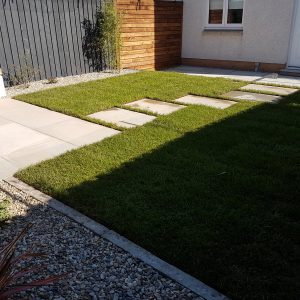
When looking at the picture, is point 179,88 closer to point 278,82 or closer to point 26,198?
point 278,82

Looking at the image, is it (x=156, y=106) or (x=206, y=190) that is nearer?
(x=206, y=190)

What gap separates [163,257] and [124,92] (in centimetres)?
540

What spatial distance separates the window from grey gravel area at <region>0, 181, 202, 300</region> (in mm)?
9795

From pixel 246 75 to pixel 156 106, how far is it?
4.54 metres

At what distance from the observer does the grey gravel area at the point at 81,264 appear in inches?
89.7

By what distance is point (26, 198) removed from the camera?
347 centimetres

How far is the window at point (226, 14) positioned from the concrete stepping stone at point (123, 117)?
655 cm

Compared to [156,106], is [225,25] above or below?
above

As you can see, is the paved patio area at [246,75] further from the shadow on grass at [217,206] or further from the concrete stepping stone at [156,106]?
the shadow on grass at [217,206]

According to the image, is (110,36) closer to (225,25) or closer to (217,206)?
(225,25)

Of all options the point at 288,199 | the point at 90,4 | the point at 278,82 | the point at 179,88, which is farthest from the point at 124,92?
the point at 288,199

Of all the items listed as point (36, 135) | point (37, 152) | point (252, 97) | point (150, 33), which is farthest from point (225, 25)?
point (37, 152)

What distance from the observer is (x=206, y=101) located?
691cm

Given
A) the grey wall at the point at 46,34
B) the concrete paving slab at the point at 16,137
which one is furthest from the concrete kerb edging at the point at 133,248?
the grey wall at the point at 46,34
